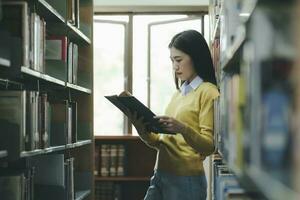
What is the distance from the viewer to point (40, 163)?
3049 millimetres

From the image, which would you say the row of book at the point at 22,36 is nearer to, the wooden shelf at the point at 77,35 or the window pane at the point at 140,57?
the wooden shelf at the point at 77,35

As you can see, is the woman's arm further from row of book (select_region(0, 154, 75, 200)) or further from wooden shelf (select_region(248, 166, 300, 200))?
wooden shelf (select_region(248, 166, 300, 200))

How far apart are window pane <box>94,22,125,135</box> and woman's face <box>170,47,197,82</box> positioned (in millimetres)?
2842

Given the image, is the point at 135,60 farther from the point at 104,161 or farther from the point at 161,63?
the point at 104,161

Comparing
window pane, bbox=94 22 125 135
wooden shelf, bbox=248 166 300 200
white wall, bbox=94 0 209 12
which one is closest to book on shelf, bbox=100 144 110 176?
window pane, bbox=94 22 125 135

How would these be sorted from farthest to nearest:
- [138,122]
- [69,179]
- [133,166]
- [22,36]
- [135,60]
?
[135,60], [133,166], [69,179], [138,122], [22,36]

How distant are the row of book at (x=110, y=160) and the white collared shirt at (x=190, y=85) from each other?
247cm

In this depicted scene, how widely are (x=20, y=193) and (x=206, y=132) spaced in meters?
0.86

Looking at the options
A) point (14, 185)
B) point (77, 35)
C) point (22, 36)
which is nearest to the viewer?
point (22, 36)

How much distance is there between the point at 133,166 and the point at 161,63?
112cm

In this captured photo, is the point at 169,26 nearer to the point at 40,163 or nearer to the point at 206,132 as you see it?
the point at 40,163

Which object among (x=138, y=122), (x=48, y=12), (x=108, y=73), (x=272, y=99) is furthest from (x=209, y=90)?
(x=108, y=73)

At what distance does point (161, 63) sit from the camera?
5.57 metres

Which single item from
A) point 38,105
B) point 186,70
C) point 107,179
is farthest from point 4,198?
point 107,179
